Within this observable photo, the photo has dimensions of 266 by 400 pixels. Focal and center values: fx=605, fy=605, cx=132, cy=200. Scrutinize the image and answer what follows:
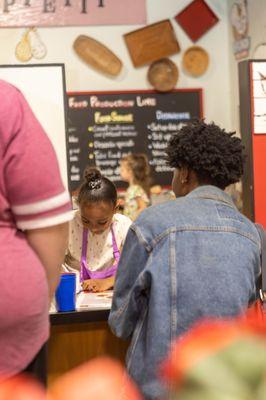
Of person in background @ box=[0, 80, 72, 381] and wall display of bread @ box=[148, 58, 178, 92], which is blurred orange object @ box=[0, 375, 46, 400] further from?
wall display of bread @ box=[148, 58, 178, 92]

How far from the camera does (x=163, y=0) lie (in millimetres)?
5707

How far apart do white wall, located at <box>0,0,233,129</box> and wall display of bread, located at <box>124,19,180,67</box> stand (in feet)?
0.18

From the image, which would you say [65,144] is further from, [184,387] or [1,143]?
[184,387]

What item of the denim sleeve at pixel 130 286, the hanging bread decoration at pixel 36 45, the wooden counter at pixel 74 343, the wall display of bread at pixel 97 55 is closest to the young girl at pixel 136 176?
the wall display of bread at pixel 97 55

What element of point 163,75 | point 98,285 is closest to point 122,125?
point 163,75

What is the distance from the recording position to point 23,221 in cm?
119

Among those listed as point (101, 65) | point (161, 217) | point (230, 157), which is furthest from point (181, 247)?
point (101, 65)

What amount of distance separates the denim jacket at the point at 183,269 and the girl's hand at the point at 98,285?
86 centimetres

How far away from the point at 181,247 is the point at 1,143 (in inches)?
30.9

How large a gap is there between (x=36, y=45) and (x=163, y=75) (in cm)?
120

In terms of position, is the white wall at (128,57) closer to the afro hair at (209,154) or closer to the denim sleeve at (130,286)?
the afro hair at (209,154)

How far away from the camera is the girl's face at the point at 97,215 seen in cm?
279

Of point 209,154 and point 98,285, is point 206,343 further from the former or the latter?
point 98,285

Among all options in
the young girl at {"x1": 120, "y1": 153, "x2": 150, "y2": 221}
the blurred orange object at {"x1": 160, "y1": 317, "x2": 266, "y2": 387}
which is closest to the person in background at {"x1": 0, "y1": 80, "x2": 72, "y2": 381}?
the blurred orange object at {"x1": 160, "y1": 317, "x2": 266, "y2": 387}
